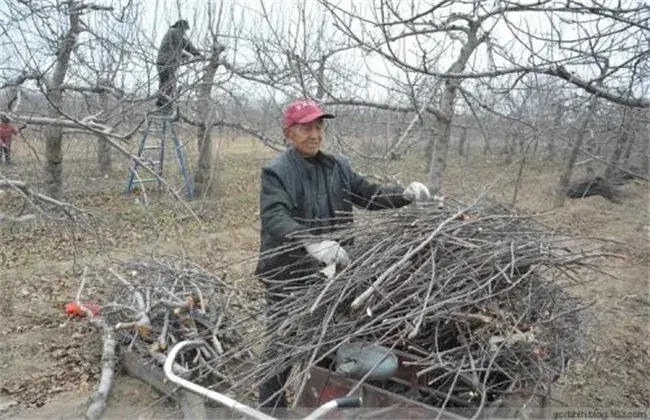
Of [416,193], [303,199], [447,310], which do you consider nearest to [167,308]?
[303,199]

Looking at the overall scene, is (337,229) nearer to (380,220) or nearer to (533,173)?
(380,220)

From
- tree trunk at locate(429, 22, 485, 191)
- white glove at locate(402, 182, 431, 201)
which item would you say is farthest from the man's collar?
tree trunk at locate(429, 22, 485, 191)

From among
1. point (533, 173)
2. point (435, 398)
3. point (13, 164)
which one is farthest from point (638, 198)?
point (13, 164)

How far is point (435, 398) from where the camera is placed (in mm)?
2303

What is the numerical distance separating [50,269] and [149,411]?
3.58 meters

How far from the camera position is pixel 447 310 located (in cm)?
220

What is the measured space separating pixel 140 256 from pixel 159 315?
241 cm

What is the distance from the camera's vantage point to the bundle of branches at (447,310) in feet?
7.17

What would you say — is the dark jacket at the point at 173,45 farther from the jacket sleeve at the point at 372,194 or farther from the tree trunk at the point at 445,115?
the jacket sleeve at the point at 372,194

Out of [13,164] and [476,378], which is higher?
[476,378]

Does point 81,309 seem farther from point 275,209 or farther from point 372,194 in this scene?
point 372,194

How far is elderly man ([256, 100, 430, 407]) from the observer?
282cm

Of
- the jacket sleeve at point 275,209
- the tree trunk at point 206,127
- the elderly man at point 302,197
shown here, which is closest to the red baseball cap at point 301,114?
the elderly man at point 302,197

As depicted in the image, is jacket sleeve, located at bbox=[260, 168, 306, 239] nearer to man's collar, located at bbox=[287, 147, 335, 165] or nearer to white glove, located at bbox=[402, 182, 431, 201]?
man's collar, located at bbox=[287, 147, 335, 165]
